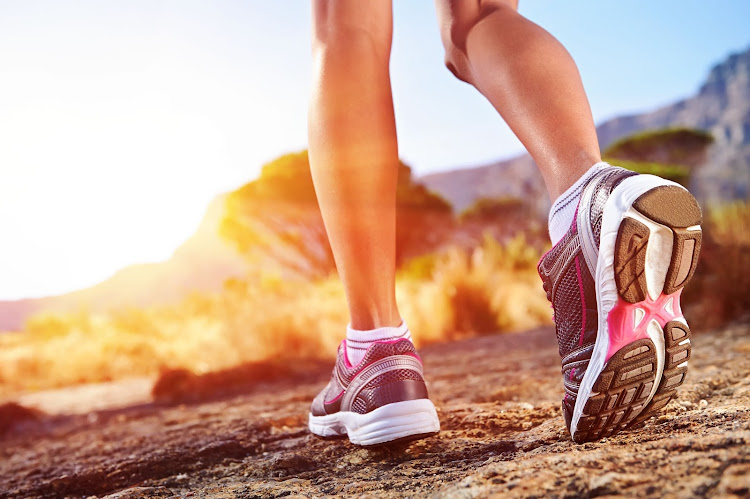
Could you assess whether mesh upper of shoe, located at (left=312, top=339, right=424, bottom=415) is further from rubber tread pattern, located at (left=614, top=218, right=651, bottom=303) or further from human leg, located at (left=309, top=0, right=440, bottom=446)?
rubber tread pattern, located at (left=614, top=218, right=651, bottom=303)

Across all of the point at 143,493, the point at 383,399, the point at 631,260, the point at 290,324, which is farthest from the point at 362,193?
the point at 290,324

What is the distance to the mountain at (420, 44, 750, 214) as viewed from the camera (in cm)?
4447

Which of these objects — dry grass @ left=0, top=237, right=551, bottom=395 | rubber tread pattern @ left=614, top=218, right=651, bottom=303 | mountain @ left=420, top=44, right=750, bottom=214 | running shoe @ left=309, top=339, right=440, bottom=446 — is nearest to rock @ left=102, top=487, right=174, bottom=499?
running shoe @ left=309, top=339, right=440, bottom=446

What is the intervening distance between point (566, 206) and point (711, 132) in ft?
166

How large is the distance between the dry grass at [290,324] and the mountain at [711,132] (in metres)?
35.3

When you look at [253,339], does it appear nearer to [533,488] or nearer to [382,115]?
[382,115]

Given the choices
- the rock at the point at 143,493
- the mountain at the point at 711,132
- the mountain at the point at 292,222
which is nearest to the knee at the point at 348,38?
the rock at the point at 143,493

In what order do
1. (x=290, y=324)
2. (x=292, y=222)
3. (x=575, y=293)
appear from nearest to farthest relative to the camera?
(x=575, y=293) → (x=290, y=324) → (x=292, y=222)

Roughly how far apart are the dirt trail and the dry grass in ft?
8.94

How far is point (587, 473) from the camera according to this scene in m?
0.66

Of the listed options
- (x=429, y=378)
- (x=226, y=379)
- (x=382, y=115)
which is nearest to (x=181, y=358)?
(x=226, y=379)

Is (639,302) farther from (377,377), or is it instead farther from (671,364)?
(377,377)

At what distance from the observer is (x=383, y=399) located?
1022mm

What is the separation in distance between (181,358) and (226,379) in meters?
2.14
